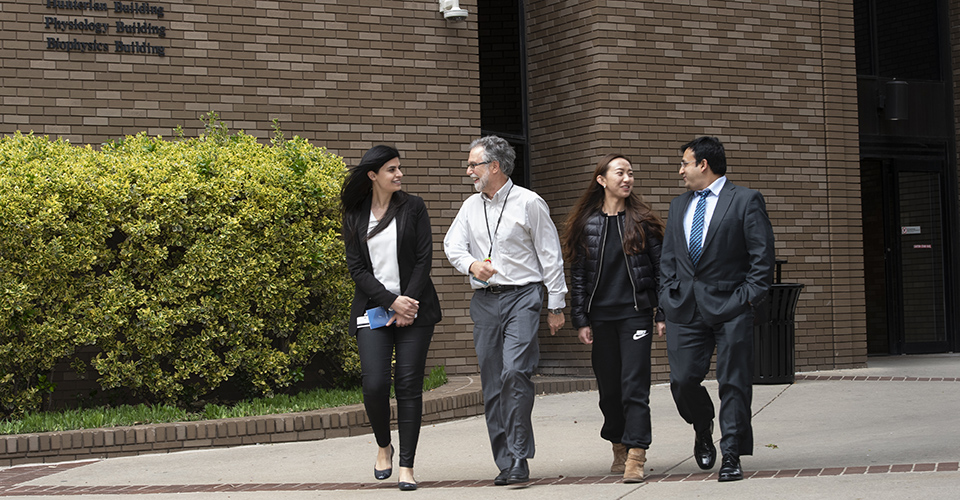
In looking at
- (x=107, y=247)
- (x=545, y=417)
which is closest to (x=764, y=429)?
(x=545, y=417)

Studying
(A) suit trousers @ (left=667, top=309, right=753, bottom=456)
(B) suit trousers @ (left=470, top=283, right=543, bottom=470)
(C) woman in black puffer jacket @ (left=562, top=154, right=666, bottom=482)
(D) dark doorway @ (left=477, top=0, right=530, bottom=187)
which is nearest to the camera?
(A) suit trousers @ (left=667, top=309, right=753, bottom=456)

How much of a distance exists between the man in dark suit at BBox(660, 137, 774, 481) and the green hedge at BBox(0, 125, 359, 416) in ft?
11.2

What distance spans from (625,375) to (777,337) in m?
4.42

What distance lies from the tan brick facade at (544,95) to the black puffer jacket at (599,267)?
4251mm

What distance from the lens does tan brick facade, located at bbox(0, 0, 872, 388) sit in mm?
9539

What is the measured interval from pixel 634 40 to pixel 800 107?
Answer: 208cm

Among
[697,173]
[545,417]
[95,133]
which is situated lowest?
[545,417]

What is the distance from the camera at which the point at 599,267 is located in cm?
608

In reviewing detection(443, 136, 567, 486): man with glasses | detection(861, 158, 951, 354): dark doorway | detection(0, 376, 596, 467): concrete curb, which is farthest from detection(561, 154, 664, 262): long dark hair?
detection(861, 158, 951, 354): dark doorway

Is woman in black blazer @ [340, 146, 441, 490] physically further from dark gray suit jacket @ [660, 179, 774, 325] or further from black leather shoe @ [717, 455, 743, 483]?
black leather shoe @ [717, 455, 743, 483]

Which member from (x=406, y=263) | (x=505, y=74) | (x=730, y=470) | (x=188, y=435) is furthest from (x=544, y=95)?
(x=730, y=470)

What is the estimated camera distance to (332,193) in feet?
28.3

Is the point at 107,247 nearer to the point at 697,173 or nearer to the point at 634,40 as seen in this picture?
the point at 697,173

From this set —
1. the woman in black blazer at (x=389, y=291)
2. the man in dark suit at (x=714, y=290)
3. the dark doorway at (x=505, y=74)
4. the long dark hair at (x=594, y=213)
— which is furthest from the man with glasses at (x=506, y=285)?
the dark doorway at (x=505, y=74)
